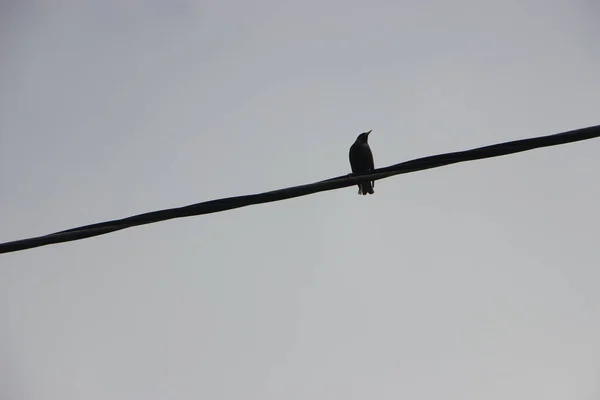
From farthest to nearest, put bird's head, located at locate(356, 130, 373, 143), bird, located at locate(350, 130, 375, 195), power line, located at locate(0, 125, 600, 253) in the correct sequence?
bird's head, located at locate(356, 130, 373, 143), bird, located at locate(350, 130, 375, 195), power line, located at locate(0, 125, 600, 253)

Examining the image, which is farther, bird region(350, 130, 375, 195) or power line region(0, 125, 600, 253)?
bird region(350, 130, 375, 195)

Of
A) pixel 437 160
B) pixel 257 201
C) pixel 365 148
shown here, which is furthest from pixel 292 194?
A: pixel 365 148

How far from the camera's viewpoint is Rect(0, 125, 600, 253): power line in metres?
2.77

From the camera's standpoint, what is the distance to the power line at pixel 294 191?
2771 millimetres

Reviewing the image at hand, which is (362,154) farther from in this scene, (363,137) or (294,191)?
(294,191)

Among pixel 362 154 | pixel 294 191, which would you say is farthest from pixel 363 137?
pixel 294 191

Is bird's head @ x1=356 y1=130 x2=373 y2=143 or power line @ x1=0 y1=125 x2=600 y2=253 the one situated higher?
bird's head @ x1=356 y1=130 x2=373 y2=143

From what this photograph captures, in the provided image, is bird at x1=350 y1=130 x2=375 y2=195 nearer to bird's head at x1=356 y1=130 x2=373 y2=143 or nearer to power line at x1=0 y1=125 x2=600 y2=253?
bird's head at x1=356 y1=130 x2=373 y2=143

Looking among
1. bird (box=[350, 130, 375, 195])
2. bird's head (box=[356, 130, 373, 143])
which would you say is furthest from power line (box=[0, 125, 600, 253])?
bird's head (box=[356, 130, 373, 143])

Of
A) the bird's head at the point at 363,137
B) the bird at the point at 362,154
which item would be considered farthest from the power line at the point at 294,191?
the bird's head at the point at 363,137

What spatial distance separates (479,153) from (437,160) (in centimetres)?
19

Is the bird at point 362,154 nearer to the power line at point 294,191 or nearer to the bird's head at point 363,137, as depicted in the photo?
the bird's head at point 363,137

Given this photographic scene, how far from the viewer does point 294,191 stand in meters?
2.96

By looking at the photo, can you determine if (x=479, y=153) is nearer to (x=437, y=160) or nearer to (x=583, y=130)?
(x=437, y=160)
